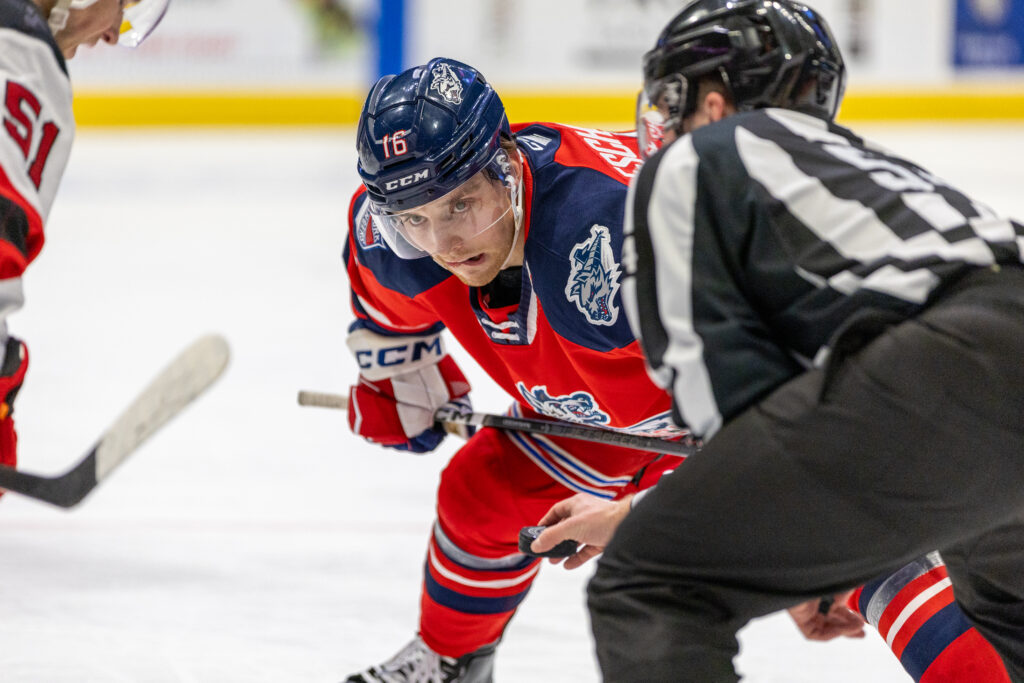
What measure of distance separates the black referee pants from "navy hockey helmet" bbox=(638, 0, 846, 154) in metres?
0.43

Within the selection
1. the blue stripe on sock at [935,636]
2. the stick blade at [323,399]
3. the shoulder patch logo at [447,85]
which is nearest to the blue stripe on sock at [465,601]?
the stick blade at [323,399]

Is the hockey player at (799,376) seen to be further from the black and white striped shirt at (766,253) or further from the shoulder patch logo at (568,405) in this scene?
the shoulder patch logo at (568,405)

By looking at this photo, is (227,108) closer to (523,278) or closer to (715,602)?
(523,278)

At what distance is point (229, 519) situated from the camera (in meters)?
3.02

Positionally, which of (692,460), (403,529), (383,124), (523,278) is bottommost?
(403,529)

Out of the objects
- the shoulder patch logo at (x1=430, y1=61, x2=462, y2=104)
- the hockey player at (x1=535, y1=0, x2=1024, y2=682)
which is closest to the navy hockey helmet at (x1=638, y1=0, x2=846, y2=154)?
the hockey player at (x1=535, y1=0, x2=1024, y2=682)

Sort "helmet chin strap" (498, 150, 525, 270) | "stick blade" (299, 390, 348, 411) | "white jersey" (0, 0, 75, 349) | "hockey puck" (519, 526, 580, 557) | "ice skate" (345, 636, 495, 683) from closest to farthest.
→ "white jersey" (0, 0, 75, 349)
"hockey puck" (519, 526, 580, 557)
"helmet chin strap" (498, 150, 525, 270)
"ice skate" (345, 636, 495, 683)
"stick blade" (299, 390, 348, 411)

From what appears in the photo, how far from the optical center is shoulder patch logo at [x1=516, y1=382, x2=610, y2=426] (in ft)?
6.70

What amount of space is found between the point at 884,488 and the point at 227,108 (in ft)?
Answer: 30.8

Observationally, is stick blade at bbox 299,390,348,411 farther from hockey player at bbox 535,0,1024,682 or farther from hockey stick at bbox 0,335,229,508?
hockey player at bbox 535,0,1024,682

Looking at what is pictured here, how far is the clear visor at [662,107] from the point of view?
1.56m

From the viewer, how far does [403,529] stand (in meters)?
2.94

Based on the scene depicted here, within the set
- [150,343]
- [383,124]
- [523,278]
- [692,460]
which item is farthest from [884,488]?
[150,343]

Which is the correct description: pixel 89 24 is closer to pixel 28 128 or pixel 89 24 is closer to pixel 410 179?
pixel 28 128
